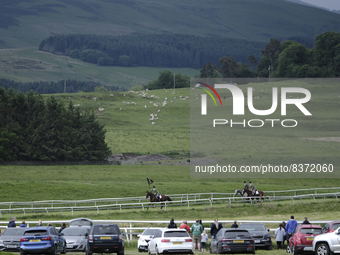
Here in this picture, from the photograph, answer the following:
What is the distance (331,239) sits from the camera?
2284 centimetres

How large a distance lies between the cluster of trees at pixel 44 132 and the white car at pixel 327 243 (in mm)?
64936

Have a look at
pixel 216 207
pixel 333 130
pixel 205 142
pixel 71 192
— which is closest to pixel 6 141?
pixel 71 192

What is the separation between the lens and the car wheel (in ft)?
75.7

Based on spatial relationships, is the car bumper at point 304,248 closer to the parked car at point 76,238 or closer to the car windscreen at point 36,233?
the parked car at point 76,238

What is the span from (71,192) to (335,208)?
27.4m

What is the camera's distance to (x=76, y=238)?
28781mm

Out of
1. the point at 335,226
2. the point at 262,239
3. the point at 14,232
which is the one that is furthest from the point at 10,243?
the point at 335,226

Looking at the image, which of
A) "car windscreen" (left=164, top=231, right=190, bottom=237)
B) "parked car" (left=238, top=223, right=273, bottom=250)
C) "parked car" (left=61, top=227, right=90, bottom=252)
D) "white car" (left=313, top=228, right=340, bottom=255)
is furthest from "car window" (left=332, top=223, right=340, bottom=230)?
"parked car" (left=61, top=227, right=90, bottom=252)

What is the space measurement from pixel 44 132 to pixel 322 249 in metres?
70.0

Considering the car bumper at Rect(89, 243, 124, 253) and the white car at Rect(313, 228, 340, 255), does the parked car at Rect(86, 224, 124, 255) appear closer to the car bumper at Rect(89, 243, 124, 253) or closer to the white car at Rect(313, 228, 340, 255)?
the car bumper at Rect(89, 243, 124, 253)

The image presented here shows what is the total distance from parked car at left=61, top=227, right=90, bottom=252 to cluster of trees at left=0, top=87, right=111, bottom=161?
5462cm

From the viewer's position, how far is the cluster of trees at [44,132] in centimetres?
8362

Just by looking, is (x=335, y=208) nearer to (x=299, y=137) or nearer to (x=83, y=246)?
(x=83, y=246)

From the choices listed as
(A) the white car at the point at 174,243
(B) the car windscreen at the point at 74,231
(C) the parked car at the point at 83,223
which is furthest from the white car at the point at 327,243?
(C) the parked car at the point at 83,223
